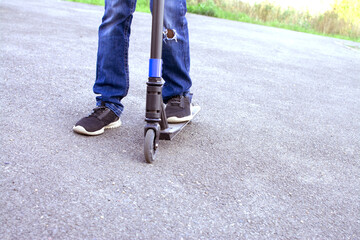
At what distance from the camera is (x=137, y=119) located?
9.76 ft

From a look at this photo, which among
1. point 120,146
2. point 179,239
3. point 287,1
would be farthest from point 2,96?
point 287,1

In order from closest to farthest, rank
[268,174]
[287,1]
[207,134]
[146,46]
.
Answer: [268,174], [207,134], [146,46], [287,1]

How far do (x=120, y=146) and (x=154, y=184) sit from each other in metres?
0.50

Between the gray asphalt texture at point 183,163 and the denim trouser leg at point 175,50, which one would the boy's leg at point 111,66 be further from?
the denim trouser leg at point 175,50

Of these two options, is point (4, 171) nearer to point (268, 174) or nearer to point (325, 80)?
point (268, 174)

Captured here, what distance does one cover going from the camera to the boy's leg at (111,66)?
2525 mm

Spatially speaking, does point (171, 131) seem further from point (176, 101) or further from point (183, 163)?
point (176, 101)

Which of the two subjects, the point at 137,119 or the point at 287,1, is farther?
the point at 287,1

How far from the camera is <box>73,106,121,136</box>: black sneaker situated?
2525mm

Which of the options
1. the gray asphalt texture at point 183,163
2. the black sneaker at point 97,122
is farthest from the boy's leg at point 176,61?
the black sneaker at point 97,122

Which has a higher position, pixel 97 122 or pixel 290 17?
pixel 97 122

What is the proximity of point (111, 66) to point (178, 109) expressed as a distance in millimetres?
498

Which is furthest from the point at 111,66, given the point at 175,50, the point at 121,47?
the point at 175,50

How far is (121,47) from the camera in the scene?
103 inches
